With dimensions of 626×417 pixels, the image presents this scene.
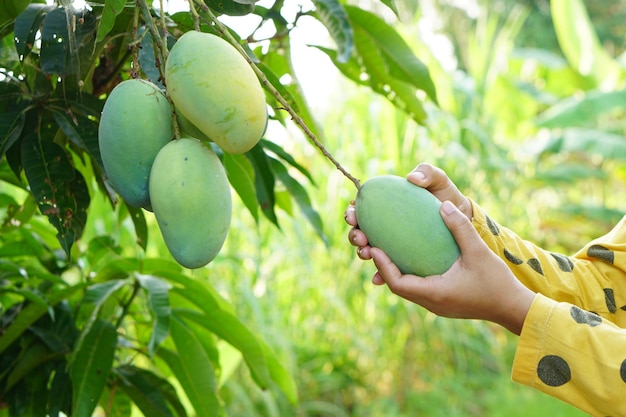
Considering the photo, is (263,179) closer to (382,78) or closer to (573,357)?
(382,78)

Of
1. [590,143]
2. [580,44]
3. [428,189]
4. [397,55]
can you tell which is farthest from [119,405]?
[580,44]

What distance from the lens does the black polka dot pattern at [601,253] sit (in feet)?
3.49

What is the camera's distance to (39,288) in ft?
3.35

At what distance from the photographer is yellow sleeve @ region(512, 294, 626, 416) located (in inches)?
30.3

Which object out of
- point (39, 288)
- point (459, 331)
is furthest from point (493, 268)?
point (459, 331)

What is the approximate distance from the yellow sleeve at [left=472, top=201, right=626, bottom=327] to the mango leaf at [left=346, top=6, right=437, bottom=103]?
0.72 ft

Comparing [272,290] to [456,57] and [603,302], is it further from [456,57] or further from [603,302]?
[456,57]

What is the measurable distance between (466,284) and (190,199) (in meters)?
0.28

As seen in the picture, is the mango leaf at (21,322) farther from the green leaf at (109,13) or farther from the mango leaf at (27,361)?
the green leaf at (109,13)

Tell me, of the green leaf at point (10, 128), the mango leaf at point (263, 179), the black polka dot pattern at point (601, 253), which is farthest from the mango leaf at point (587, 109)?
the green leaf at point (10, 128)

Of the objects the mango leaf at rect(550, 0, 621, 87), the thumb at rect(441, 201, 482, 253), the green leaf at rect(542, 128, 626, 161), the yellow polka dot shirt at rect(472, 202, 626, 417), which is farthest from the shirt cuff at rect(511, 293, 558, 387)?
the mango leaf at rect(550, 0, 621, 87)

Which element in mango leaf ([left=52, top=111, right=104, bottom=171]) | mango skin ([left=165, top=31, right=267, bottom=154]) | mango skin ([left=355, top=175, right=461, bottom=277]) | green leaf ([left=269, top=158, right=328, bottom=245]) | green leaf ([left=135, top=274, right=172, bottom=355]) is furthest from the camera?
green leaf ([left=269, top=158, right=328, bottom=245])

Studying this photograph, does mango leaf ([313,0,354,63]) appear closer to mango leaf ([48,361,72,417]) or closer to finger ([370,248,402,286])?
finger ([370,248,402,286])

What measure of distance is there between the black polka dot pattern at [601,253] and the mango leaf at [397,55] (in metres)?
0.33
